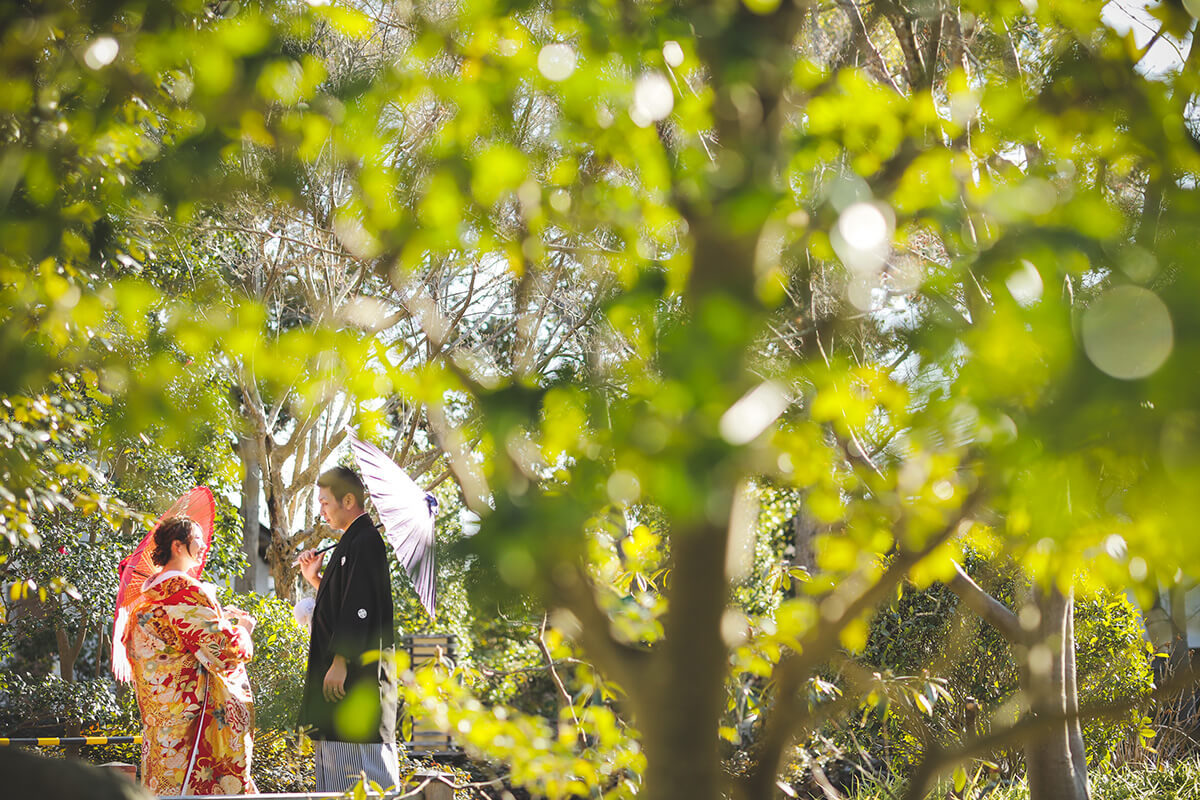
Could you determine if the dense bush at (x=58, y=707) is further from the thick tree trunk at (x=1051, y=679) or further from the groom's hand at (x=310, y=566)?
the thick tree trunk at (x=1051, y=679)

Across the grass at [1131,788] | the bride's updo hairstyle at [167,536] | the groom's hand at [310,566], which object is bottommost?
the grass at [1131,788]

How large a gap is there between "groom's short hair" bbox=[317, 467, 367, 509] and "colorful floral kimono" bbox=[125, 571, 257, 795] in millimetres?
657

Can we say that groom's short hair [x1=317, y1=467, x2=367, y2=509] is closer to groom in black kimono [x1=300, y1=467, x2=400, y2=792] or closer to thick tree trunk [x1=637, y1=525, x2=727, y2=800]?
groom in black kimono [x1=300, y1=467, x2=400, y2=792]

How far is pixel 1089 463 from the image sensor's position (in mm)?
1028

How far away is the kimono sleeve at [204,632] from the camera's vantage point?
3803 mm

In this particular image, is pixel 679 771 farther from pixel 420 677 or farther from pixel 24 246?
pixel 24 246

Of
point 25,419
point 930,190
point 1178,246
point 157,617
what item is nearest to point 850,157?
point 930,190

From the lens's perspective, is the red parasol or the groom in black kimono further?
the red parasol

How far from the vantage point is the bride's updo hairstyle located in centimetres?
386

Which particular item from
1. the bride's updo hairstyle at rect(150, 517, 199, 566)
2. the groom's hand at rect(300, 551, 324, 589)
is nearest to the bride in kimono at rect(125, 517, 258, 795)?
the bride's updo hairstyle at rect(150, 517, 199, 566)

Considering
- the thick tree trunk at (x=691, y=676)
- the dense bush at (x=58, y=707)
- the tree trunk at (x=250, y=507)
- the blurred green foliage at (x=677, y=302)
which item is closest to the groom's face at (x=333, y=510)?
the blurred green foliage at (x=677, y=302)

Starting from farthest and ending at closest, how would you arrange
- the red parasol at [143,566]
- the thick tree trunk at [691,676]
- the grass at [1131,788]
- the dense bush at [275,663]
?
the dense bush at [275,663] < the grass at [1131,788] < the red parasol at [143,566] < the thick tree trunk at [691,676]

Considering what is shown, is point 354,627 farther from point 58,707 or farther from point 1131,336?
point 58,707

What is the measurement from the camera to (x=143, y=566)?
4340 mm
